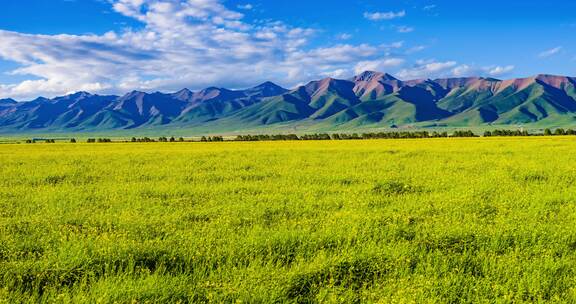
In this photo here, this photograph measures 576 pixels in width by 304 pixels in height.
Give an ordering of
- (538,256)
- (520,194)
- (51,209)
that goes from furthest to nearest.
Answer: (520,194)
(51,209)
(538,256)

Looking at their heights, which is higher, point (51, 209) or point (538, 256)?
point (51, 209)

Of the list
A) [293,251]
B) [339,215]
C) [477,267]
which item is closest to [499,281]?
[477,267]

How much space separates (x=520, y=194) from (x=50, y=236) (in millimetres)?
14807

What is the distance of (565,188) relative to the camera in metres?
18.1

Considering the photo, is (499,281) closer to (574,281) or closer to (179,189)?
(574,281)

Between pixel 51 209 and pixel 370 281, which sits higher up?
pixel 51 209

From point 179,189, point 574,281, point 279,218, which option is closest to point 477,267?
point 574,281

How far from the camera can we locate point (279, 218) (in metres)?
13.2

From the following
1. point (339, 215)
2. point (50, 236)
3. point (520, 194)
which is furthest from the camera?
point (520, 194)

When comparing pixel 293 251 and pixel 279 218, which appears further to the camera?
pixel 279 218

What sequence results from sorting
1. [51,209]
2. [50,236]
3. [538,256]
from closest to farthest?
1. [538,256]
2. [50,236]
3. [51,209]

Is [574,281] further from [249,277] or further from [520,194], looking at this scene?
[520,194]

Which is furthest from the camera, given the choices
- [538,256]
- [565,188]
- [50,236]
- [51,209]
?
[565,188]

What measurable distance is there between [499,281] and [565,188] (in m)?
12.2
